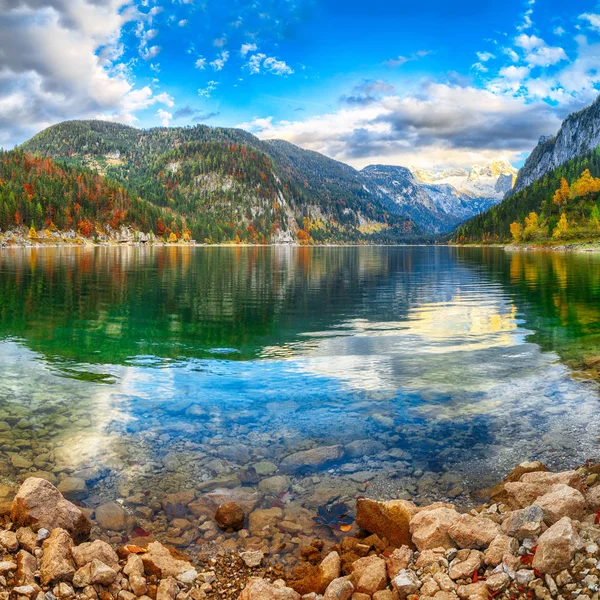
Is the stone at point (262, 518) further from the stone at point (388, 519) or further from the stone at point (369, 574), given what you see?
the stone at point (369, 574)

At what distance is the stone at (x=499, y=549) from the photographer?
7.61m

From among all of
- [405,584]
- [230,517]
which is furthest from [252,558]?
[405,584]

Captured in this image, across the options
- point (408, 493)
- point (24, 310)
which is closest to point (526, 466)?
point (408, 493)

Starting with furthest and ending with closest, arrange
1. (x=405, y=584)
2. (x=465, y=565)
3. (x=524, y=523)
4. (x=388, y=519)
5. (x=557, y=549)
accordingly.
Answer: (x=388, y=519) < (x=524, y=523) < (x=465, y=565) < (x=405, y=584) < (x=557, y=549)

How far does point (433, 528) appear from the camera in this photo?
28.2 ft

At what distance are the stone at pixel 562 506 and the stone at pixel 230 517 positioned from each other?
5.92m

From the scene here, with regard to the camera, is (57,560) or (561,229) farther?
(561,229)

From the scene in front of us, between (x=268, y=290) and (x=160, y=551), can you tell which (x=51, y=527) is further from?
(x=268, y=290)

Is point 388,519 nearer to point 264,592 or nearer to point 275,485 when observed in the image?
point 264,592

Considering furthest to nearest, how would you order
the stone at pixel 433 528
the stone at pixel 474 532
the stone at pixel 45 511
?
the stone at pixel 45 511, the stone at pixel 433 528, the stone at pixel 474 532

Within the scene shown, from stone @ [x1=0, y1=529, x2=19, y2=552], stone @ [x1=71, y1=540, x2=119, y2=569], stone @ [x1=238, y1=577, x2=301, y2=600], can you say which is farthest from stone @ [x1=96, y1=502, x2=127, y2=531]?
stone @ [x1=238, y1=577, x2=301, y2=600]

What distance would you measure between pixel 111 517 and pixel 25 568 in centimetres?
274

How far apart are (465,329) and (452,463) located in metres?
21.4

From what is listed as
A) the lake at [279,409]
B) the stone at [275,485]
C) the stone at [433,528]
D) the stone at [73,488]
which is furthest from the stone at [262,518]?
the stone at [73,488]
